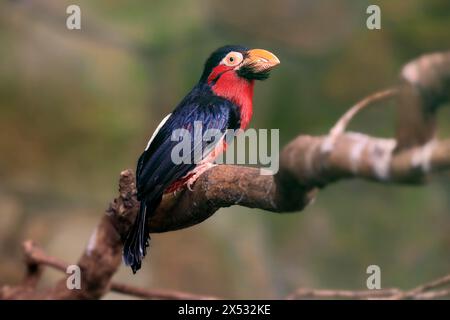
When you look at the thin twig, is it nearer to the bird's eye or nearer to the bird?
the bird

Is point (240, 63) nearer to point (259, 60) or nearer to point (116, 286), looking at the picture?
point (259, 60)

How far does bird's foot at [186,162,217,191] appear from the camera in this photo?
1735 mm

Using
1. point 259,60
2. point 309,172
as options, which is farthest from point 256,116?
point 309,172

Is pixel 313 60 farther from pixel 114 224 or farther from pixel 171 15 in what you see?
pixel 114 224

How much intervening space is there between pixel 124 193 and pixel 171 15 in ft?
2.51

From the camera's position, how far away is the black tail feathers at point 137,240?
174 cm

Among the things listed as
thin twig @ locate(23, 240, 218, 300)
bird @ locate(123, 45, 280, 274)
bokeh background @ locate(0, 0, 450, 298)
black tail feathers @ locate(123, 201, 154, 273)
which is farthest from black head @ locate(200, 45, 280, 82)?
thin twig @ locate(23, 240, 218, 300)

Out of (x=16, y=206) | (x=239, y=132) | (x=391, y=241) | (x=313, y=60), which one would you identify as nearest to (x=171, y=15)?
(x=313, y=60)

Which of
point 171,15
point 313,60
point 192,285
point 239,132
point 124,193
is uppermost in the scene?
point 171,15

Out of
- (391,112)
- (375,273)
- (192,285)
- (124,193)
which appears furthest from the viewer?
(192,285)

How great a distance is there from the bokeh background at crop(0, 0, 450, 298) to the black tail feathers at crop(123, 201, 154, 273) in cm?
36

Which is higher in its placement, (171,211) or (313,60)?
(313,60)

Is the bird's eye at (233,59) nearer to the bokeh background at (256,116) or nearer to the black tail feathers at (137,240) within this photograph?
the bokeh background at (256,116)

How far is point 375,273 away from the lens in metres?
2.16
